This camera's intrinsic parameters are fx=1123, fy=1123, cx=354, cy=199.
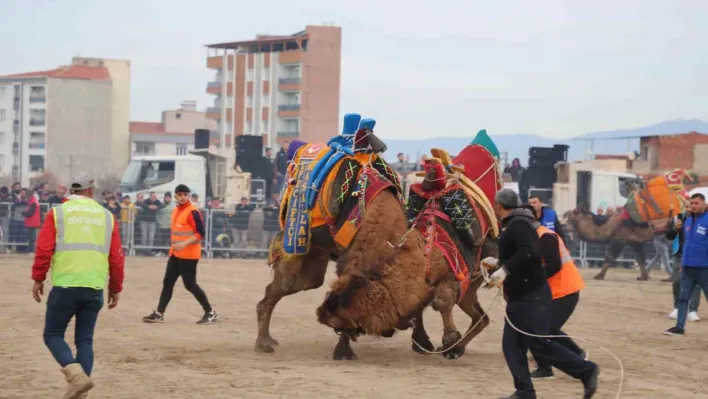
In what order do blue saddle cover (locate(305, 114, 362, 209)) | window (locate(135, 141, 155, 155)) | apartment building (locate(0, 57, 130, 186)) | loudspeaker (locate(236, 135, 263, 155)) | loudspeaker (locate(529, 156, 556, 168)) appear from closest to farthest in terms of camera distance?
blue saddle cover (locate(305, 114, 362, 209)) < loudspeaker (locate(529, 156, 556, 168)) < loudspeaker (locate(236, 135, 263, 155)) < apartment building (locate(0, 57, 130, 186)) < window (locate(135, 141, 155, 155))

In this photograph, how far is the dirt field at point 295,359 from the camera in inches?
385

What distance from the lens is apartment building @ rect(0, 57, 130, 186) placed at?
92.3 m

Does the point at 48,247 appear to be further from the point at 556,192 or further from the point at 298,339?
the point at 556,192

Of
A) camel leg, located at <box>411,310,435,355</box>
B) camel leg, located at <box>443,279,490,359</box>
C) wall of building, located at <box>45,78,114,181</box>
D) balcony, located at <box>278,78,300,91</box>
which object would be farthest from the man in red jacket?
wall of building, located at <box>45,78,114,181</box>

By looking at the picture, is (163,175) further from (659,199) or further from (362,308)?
(362,308)

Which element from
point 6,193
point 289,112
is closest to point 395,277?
point 6,193

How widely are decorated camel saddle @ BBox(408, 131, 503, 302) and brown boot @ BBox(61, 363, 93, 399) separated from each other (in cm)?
366

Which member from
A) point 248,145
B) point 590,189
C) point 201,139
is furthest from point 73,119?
point 590,189

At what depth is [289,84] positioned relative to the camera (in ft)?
303

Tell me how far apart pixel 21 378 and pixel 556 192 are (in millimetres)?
23628

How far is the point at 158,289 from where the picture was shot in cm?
2002

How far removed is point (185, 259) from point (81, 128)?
81.7 meters

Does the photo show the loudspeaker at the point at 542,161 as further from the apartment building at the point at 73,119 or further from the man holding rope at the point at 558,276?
the apartment building at the point at 73,119

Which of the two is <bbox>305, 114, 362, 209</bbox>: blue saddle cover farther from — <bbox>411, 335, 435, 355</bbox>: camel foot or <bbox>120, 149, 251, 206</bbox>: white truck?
<bbox>120, 149, 251, 206</bbox>: white truck
